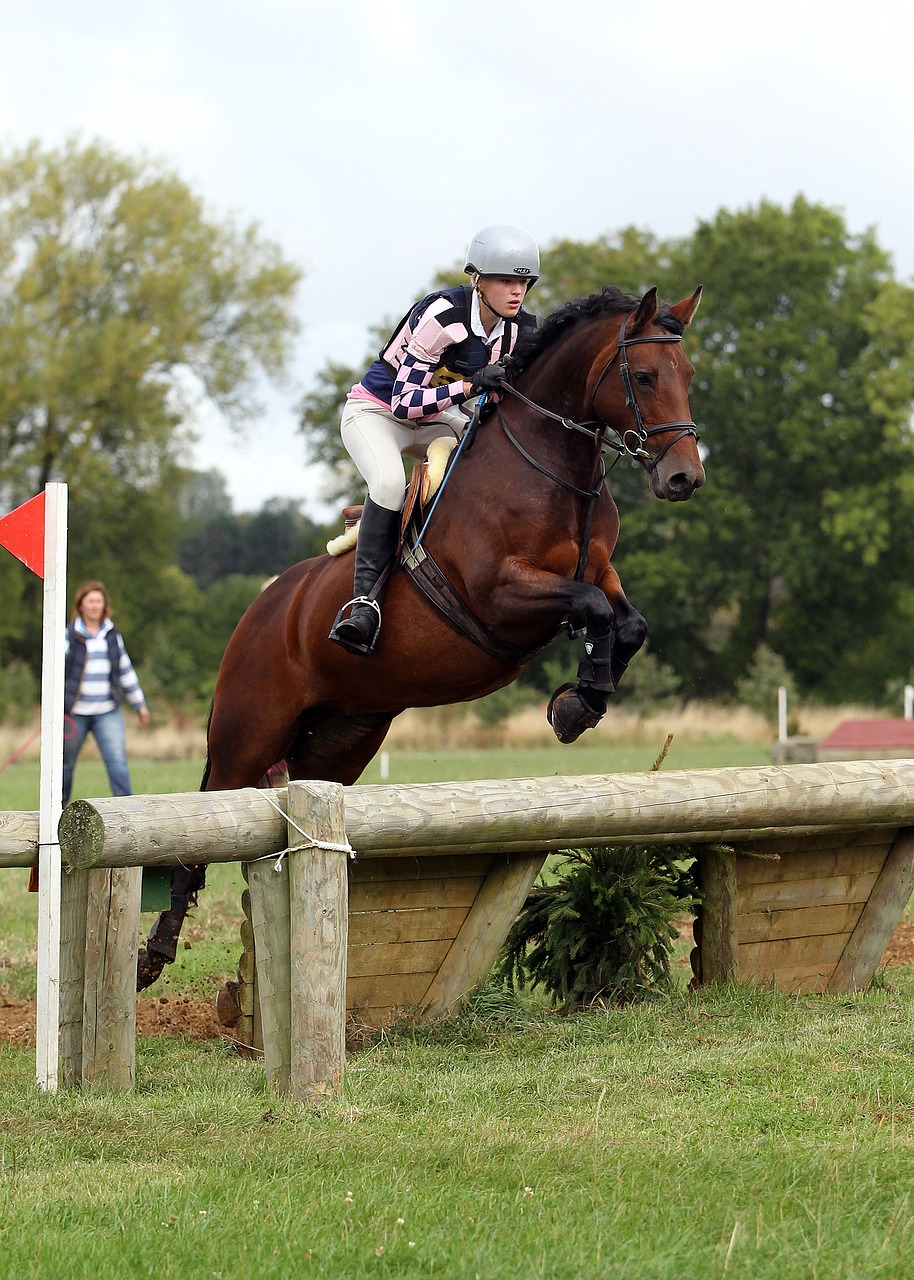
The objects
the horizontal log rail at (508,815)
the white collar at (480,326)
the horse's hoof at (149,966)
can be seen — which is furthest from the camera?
the horse's hoof at (149,966)

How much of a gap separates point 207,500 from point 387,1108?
9157 centimetres

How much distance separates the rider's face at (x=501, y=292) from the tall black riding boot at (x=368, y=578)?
2.64 feet

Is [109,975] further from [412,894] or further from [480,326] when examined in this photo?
[480,326]

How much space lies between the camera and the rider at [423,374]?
4.98m

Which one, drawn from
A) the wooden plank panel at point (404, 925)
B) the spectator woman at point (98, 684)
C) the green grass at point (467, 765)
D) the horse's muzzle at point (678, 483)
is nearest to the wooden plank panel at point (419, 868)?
the wooden plank panel at point (404, 925)

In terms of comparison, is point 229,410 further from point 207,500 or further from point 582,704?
point 207,500

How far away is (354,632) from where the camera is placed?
4992 mm

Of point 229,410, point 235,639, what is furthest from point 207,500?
point 235,639

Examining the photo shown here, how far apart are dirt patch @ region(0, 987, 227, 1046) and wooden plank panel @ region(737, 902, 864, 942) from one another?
1.99 metres

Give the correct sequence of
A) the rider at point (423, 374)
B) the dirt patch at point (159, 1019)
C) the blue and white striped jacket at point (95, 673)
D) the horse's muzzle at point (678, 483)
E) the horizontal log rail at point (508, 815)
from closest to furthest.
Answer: the horizontal log rail at point (508, 815), the horse's muzzle at point (678, 483), the rider at point (423, 374), the dirt patch at point (159, 1019), the blue and white striped jacket at point (95, 673)

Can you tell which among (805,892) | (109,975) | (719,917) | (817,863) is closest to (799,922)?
(805,892)

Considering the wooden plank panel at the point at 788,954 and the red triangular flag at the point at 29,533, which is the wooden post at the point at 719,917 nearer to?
the wooden plank panel at the point at 788,954

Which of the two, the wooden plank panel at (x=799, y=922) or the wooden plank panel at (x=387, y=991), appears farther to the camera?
the wooden plank panel at (x=799, y=922)

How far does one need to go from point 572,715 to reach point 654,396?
3.57 feet
